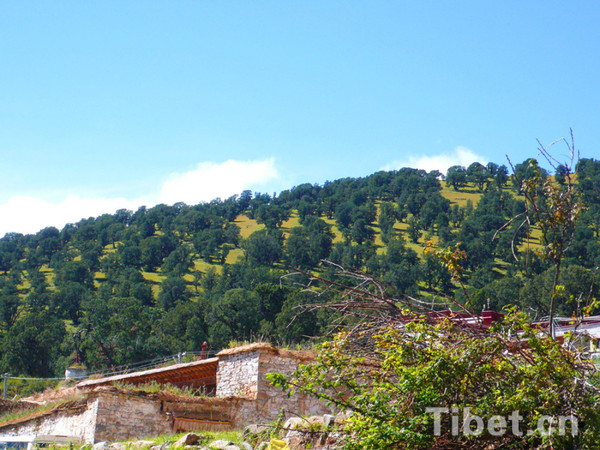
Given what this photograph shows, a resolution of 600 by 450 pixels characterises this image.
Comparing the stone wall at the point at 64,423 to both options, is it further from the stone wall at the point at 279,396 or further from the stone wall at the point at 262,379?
the stone wall at the point at 279,396

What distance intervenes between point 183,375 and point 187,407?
265 cm

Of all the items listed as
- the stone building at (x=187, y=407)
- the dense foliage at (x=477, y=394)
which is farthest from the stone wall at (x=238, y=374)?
the dense foliage at (x=477, y=394)

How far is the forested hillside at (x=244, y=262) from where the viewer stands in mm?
60281

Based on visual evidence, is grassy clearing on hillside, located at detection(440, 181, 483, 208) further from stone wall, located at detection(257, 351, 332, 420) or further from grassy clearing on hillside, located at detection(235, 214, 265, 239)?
stone wall, located at detection(257, 351, 332, 420)

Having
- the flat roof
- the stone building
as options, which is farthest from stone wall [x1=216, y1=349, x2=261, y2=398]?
the flat roof

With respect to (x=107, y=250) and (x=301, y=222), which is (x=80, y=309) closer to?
(x=107, y=250)

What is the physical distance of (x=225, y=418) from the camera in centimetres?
1540


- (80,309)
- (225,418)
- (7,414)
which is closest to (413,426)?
(225,418)

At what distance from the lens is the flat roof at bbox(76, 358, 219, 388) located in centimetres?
1731

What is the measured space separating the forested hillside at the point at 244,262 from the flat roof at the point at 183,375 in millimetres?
17437

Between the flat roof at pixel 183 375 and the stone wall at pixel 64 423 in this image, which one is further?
the flat roof at pixel 183 375

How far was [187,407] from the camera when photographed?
1541 cm

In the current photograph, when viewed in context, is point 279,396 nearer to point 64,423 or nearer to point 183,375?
point 183,375

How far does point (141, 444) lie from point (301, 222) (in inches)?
4418
